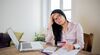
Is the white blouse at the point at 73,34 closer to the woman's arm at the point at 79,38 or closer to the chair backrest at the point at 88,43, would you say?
the woman's arm at the point at 79,38

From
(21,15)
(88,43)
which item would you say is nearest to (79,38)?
(88,43)

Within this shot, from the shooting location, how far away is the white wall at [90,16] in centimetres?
235

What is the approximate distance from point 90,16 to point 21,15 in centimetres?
182

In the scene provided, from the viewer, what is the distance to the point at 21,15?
12.3ft

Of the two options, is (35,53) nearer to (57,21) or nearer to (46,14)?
(57,21)

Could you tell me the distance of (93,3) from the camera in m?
2.39

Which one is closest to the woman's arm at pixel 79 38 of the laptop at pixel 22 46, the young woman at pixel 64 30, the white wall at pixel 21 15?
the young woman at pixel 64 30

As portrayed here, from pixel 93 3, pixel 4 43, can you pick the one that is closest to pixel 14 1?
pixel 4 43

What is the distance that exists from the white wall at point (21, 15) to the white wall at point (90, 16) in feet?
4.80

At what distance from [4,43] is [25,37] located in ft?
5.31

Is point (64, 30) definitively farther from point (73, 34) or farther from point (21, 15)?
point (21, 15)

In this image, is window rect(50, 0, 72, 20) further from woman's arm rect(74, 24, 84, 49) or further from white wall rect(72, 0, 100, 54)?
woman's arm rect(74, 24, 84, 49)

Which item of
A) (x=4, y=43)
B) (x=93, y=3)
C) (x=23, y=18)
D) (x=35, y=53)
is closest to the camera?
(x=35, y=53)

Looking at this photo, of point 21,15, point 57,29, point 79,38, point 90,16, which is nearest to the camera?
point 79,38
